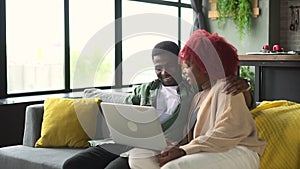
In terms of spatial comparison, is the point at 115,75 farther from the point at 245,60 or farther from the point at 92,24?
the point at 245,60

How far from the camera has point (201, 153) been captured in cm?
195

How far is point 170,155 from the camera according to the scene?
1.97 m

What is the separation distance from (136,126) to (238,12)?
16.4 ft

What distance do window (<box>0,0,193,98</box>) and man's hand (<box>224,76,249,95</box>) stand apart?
1.54 m

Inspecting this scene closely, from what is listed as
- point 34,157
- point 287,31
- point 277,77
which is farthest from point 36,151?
point 287,31

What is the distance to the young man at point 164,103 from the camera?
7.91ft

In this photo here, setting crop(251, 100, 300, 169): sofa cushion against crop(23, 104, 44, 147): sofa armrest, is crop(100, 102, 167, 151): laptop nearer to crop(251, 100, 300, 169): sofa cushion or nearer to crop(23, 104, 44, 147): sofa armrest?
crop(251, 100, 300, 169): sofa cushion

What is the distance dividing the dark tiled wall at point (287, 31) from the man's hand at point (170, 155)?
205 inches

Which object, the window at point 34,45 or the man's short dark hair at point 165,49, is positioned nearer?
the man's short dark hair at point 165,49

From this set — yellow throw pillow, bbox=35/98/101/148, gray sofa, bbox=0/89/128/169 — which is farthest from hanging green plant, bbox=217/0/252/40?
yellow throw pillow, bbox=35/98/101/148

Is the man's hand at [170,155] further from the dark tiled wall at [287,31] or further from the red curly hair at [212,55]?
the dark tiled wall at [287,31]

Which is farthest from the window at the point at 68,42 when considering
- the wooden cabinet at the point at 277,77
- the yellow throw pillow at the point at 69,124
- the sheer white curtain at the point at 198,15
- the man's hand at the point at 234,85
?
the man's hand at the point at 234,85

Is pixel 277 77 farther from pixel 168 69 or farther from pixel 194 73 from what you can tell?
pixel 194 73

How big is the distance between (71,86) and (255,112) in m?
3.18
